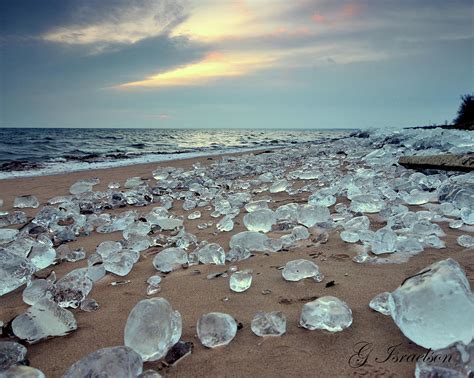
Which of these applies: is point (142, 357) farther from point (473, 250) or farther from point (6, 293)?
point (473, 250)

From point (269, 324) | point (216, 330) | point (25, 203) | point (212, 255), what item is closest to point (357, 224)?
point (212, 255)

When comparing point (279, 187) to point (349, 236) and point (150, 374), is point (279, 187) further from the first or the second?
point (150, 374)

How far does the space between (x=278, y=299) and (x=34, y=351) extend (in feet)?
3.03

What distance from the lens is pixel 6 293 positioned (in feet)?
5.81

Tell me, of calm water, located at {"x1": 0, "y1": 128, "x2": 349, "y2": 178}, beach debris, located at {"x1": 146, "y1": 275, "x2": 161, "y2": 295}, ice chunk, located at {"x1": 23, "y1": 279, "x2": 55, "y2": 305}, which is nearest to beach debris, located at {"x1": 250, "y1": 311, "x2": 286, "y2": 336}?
beach debris, located at {"x1": 146, "y1": 275, "x2": 161, "y2": 295}

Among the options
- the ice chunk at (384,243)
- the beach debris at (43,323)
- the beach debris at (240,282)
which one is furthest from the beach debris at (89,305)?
the ice chunk at (384,243)

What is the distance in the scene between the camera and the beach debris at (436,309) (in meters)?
1.02

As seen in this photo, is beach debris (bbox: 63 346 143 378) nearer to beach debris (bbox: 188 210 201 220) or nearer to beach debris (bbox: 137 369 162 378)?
beach debris (bbox: 137 369 162 378)

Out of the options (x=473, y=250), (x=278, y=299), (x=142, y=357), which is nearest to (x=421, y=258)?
(x=473, y=250)

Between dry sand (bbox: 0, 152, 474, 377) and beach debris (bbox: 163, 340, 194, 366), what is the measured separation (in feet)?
0.06

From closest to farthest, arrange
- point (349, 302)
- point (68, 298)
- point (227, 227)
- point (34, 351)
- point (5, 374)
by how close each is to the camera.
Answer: point (5, 374), point (34, 351), point (349, 302), point (68, 298), point (227, 227)

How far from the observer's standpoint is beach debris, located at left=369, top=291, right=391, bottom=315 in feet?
4.29

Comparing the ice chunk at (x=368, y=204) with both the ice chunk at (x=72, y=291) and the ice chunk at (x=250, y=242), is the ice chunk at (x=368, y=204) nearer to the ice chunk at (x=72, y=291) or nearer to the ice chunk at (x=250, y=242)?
the ice chunk at (x=250, y=242)
